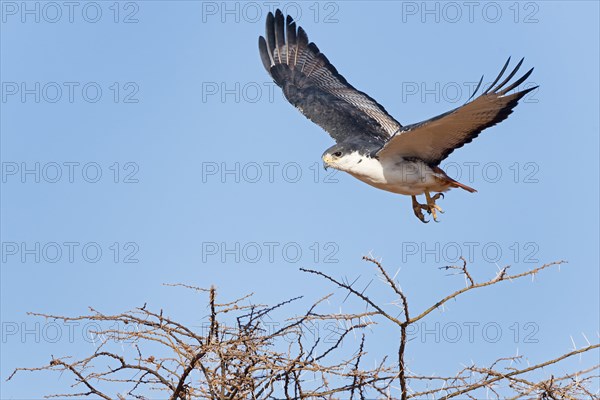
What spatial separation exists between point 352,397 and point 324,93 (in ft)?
19.3

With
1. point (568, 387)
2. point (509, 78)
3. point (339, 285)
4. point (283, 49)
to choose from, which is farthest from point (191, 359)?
point (283, 49)

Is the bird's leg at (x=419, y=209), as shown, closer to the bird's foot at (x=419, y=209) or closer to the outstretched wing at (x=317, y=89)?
the bird's foot at (x=419, y=209)

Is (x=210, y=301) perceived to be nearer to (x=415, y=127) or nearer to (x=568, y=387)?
(x=568, y=387)

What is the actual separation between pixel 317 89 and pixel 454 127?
9.91ft

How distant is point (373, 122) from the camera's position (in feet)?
30.5

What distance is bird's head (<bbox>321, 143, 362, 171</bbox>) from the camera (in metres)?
7.74

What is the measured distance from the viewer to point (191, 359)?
14.0 feet

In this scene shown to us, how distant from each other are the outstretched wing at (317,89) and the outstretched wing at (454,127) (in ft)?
3.12

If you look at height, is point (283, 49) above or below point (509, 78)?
above

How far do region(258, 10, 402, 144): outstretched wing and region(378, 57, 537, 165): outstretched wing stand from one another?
3.12 feet

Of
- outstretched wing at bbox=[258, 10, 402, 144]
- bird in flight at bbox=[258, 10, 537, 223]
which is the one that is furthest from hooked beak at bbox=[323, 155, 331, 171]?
outstretched wing at bbox=[258, 10, 402, 144]

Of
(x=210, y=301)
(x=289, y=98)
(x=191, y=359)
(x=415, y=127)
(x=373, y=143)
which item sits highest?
(x=289, y=98)

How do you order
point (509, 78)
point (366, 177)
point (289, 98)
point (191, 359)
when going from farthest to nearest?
point (289, 98)
point (366, 177)
point (509, 78)
point (191, 359)

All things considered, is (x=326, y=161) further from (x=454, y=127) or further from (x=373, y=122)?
(x=373, y=122)
